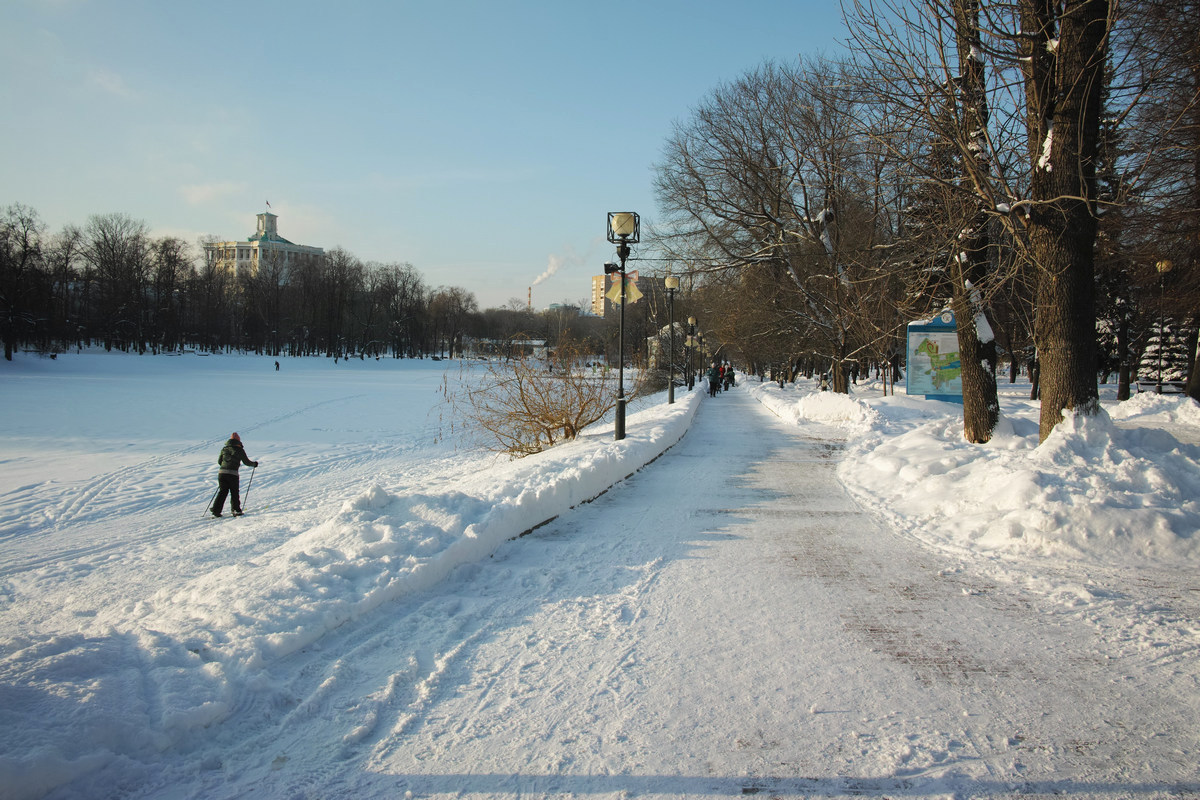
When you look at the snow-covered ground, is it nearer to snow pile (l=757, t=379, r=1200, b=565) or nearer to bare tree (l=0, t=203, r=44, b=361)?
snow pile (l=757, t=379, r=1200, b=565)

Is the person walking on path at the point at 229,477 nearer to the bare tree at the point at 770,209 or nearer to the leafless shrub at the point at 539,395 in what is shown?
the leafless shrub at the point at 539,395

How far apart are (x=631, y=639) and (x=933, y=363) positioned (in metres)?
13.9

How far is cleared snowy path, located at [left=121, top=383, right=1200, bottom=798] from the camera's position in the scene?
2898 millimetres

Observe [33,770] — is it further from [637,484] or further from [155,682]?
[637,484]

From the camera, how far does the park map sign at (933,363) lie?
1540cm

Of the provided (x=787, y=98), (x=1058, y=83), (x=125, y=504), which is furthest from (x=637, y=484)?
(x=787, y=98)

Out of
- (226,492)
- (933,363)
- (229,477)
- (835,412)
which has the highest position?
(933,363)

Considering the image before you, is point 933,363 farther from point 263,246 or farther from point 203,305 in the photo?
point 263,246

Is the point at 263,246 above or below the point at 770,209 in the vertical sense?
above

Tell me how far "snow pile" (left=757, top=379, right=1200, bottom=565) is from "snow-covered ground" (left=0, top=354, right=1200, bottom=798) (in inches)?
1.5

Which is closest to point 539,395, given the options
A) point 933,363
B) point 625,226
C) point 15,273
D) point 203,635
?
point 625,226

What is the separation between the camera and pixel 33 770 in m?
2.62

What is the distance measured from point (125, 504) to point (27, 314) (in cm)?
5783

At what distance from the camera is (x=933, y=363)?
15.7 m
